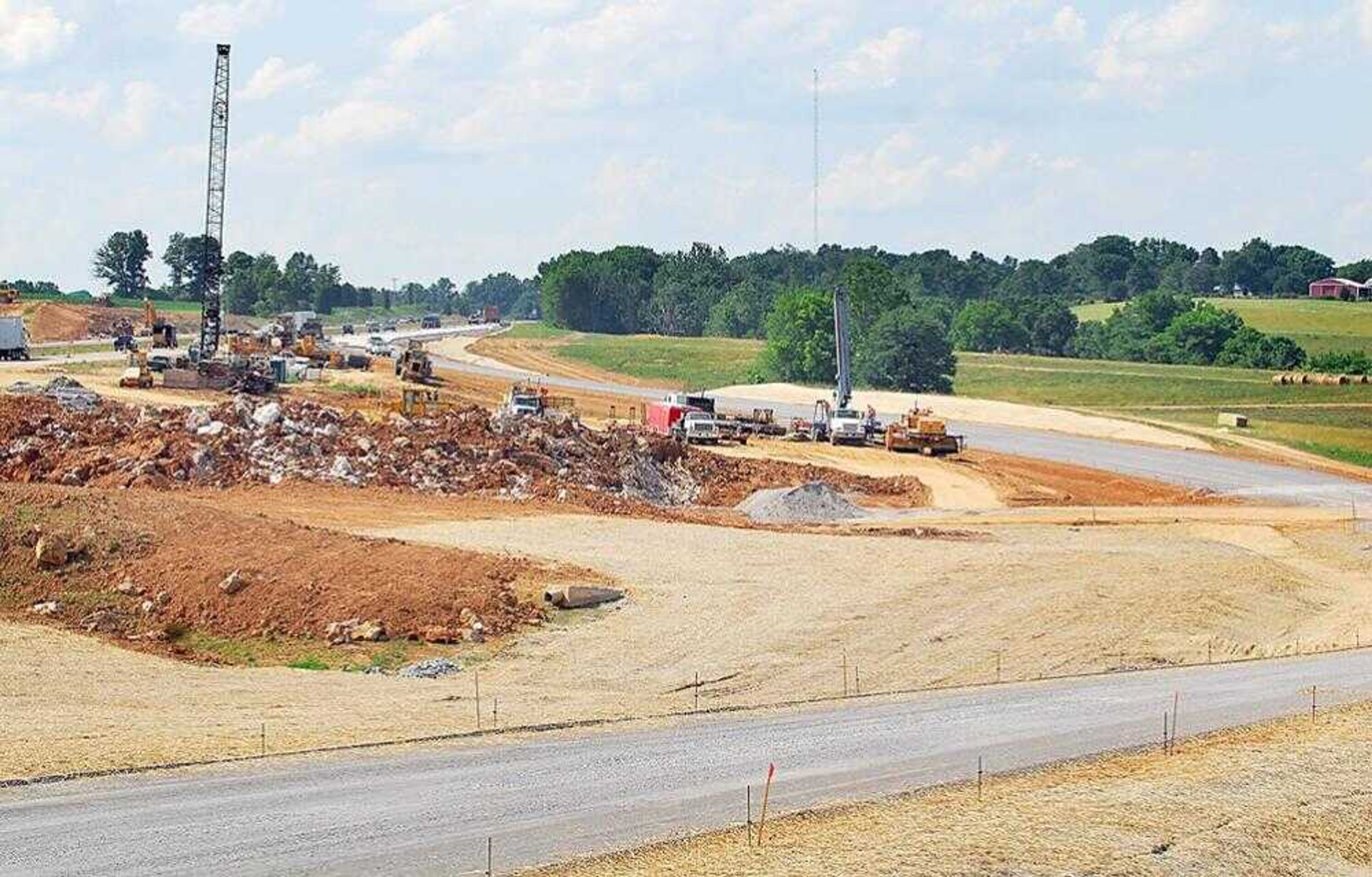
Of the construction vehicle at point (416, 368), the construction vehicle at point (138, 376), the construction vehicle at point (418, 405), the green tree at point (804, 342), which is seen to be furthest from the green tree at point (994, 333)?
the construction vehicle at point (418, 405)

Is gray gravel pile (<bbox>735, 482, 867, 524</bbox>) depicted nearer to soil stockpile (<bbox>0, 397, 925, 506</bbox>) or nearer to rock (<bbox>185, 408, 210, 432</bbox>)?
soil stockpile (<bbox>0, 397, 925, 506</bbox>)

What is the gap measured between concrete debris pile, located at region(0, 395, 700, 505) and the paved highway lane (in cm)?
3247

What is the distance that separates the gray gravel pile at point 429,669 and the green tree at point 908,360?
9611 centimetres

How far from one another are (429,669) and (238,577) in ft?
24.3

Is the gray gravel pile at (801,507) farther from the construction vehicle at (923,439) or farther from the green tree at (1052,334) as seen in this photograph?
the green tree at (1052,334)

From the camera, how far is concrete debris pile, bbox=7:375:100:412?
7738 centimetres

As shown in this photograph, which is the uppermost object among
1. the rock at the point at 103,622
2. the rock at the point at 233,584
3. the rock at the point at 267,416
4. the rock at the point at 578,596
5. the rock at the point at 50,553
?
the rock at the point at 267,416

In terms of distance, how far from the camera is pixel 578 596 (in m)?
46.4

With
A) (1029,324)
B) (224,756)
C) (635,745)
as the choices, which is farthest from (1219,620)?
(1029,324)

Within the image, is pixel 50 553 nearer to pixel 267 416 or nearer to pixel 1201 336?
pixel 267 416

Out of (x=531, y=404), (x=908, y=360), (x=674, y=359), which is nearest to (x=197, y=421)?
(x=531, y=404)

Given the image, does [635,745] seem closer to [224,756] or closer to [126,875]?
[224,756]

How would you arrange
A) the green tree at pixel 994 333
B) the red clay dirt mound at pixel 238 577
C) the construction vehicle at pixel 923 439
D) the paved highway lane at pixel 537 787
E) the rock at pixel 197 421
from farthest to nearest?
the green tree at pixel 994 333 → the construction vehicle at pixel 923 439 → the rock at pixel 197 421 → the red clay dirt mound at pixel 238 577 → the paved highway lane at pixel 537 787

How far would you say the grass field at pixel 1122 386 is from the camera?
110m
